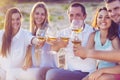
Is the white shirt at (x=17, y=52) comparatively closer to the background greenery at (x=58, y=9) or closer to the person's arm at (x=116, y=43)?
the background greenery at (x=58, y=9)

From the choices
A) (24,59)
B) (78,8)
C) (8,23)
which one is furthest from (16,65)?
(78,8)

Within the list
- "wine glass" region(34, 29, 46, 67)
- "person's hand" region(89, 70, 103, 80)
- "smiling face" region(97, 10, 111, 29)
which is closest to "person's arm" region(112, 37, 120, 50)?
"smiling face" region(97, 10, 111, 29)

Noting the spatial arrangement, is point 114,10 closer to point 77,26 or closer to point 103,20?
point 103,20

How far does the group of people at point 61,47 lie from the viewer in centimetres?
338

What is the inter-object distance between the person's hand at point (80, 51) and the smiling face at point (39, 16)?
0.42m

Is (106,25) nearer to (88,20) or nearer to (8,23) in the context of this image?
(88,20)

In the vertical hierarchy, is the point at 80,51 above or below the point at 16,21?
below

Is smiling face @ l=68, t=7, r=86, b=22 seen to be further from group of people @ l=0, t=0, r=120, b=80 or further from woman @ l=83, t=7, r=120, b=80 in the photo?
woman @ l=83, t=7, r=120, b=80

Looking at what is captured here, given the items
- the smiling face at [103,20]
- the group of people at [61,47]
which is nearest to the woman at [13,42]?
the group of people at [61,47]

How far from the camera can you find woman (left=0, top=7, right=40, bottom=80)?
3.63m

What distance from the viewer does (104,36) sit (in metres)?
3.48

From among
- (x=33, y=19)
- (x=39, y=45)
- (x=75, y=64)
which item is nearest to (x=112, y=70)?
(x=75, y=64)

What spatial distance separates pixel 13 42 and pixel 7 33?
0.08m

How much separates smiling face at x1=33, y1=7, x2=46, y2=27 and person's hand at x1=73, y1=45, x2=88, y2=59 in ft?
1.38
